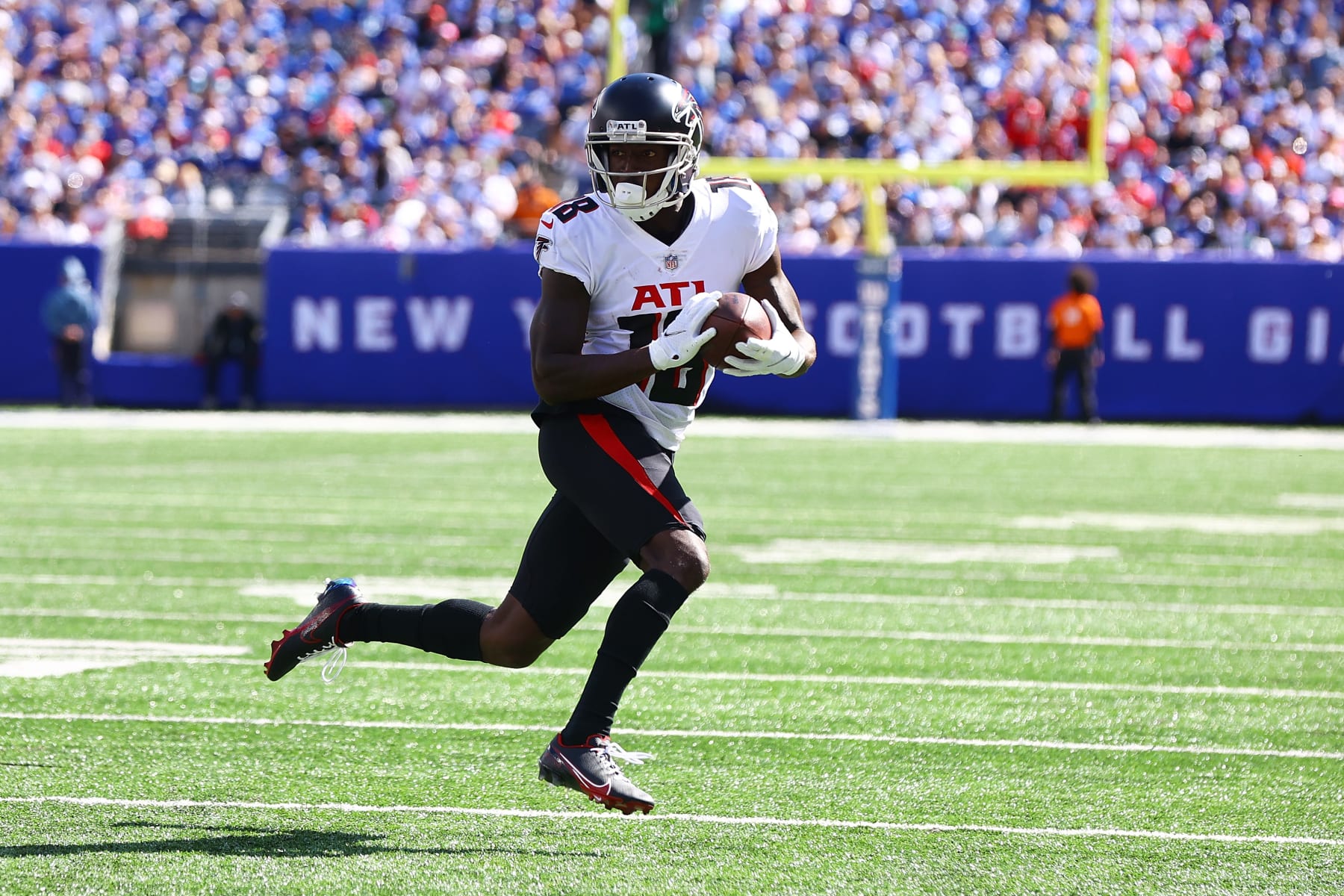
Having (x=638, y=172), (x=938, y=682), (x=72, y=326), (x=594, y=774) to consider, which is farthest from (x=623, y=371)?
(x=72, y=326)

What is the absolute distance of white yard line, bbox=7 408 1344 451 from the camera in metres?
16.1

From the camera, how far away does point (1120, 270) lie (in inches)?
728

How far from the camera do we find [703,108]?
1877cm

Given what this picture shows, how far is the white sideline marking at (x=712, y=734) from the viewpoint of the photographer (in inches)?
187

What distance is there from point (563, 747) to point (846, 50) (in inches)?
576

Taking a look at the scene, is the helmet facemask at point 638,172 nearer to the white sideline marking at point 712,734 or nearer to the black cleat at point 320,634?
the black cleat at point 320,634

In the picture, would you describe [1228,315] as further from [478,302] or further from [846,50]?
[478,302]

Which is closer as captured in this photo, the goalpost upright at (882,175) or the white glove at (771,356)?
the white glove at (771,356)

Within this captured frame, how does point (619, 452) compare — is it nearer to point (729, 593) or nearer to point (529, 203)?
point (729, 593)

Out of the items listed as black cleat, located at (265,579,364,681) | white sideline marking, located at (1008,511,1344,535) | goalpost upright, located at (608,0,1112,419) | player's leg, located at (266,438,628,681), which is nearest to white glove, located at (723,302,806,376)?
player's leg, located at (266,438,628,681)

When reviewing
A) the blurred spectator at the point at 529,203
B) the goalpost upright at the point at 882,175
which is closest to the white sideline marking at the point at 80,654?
the goalpost upright at the point at 882,175

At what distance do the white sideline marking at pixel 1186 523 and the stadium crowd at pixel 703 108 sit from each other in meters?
6.06

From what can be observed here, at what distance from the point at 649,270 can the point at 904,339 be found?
586 inches

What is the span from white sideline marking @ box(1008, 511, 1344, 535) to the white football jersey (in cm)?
598
